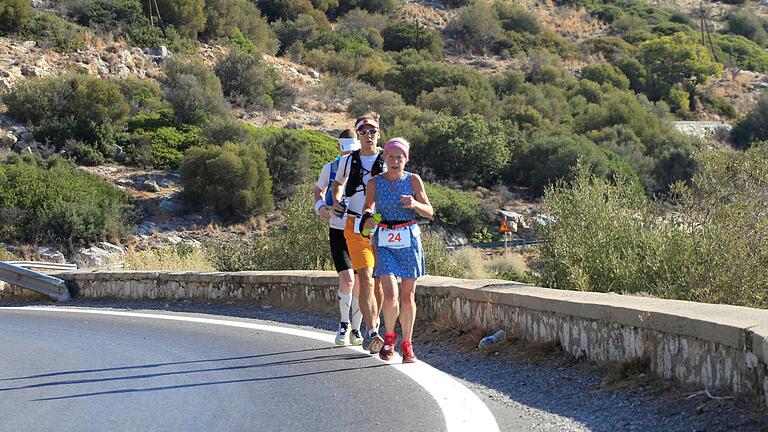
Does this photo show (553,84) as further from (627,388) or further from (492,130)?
(627,388)

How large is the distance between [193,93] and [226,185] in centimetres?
887

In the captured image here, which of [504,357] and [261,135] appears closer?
[504,357]

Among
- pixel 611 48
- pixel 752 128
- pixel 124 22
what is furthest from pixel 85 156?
pixel 611 48

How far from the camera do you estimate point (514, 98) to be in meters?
63.7

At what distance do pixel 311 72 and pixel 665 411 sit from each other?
197 feet

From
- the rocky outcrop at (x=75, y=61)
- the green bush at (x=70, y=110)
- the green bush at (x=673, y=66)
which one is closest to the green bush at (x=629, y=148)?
the green bush at (x=673, y=66)

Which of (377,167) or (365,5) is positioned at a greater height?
(365,5)

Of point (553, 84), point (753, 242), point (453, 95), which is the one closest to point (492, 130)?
point (453, 95)

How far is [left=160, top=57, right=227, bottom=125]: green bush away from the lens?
161 ft

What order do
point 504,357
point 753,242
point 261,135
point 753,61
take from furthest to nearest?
point 753,61
point 261,135
point 753,242
point 504,357

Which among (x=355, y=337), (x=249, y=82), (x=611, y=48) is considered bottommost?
(x=355, y=337)

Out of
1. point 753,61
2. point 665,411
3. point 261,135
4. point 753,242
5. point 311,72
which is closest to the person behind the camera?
point 665,411

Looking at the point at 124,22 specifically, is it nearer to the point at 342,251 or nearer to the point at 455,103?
the point at 455,103

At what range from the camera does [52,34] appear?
5450 centimetres
